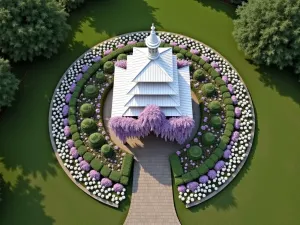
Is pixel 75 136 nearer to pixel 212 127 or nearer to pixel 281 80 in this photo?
pixel 212 127

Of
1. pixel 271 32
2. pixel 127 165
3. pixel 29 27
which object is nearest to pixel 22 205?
pixel 127 165

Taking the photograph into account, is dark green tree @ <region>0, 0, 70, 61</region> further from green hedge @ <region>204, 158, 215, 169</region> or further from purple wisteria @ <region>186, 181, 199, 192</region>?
purple wisteria @ <region>186, 181, 199, 192</region>

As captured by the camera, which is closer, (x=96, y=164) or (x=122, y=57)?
(x=96, y=164)

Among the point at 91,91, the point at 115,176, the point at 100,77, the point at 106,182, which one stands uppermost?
the point at 100,77

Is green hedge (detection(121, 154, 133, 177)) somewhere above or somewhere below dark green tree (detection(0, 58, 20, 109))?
below

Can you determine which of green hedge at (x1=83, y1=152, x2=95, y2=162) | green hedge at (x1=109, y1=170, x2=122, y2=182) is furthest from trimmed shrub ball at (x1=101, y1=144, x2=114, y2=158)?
green hedge at (x1=109, y1=170, x2=122, y2=182)

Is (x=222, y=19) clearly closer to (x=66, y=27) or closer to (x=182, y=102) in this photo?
(x=182, y=102)
